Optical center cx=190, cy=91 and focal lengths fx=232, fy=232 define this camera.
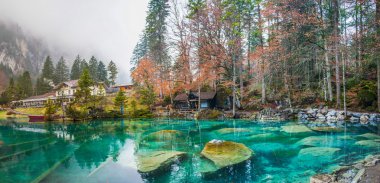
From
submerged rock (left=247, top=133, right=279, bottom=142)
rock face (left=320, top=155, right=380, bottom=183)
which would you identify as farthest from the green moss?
rock face (left=320, top=155, right=380, bottom=183)

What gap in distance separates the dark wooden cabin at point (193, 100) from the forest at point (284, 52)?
7.08 feet

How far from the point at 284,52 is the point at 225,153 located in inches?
845

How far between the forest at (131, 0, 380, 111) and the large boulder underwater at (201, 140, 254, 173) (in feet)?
53.1

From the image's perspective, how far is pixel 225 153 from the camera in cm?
1091

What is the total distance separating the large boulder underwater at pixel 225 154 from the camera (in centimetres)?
1018

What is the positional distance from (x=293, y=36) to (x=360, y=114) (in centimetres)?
1084

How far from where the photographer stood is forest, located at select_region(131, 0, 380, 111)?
78.3 feet

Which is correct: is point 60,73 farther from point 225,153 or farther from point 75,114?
point 225,153

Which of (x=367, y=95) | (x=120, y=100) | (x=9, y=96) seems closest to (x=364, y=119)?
(x=367, y=95)

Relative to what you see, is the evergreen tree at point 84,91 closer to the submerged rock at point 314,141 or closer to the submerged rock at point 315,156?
the submerged rock at point 314,141

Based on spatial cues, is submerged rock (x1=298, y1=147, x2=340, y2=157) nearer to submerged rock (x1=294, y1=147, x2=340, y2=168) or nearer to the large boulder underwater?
submerged rock (x1=294, y1=147, x2=340, y2=168)

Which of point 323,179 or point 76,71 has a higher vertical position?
point 76,71

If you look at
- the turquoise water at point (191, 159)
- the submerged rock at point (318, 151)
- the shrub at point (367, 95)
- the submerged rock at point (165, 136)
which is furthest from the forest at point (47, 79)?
the submerged rock at point (318, 151)

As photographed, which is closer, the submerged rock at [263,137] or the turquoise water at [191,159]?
the turquoise water at [191,159]
